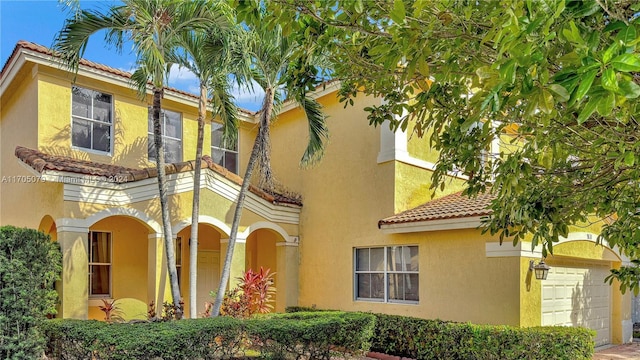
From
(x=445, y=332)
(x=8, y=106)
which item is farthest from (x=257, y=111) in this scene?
(x=445, y=332)

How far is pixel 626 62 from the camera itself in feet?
8.00

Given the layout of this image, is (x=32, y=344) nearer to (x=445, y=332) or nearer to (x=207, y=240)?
(x=207, y=240)

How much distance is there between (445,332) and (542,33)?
31.9ft

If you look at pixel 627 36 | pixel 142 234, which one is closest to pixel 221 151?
pixel 142 234

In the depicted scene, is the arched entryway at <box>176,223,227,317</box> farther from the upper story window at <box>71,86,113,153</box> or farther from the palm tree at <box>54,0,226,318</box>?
the palm tree at <box>54,0,226,318</box>

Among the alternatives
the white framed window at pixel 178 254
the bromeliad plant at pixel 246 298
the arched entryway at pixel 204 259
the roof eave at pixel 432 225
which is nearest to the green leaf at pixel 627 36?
the roof eave at pixel 432 225

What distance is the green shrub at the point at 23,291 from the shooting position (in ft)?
32.2

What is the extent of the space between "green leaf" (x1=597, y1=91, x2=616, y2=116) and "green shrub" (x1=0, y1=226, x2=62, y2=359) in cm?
1110

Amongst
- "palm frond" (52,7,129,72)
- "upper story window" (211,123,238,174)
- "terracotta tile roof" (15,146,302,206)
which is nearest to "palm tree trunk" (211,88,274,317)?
"terracotta tile roof" (15,146,302,206)

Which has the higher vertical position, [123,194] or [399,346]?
[123,194]

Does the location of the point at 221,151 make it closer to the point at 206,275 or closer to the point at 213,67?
the point at 206,275

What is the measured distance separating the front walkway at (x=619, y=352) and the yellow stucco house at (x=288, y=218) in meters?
0.55

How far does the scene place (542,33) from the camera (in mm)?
2863

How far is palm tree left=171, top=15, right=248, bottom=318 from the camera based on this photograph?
10.9m
